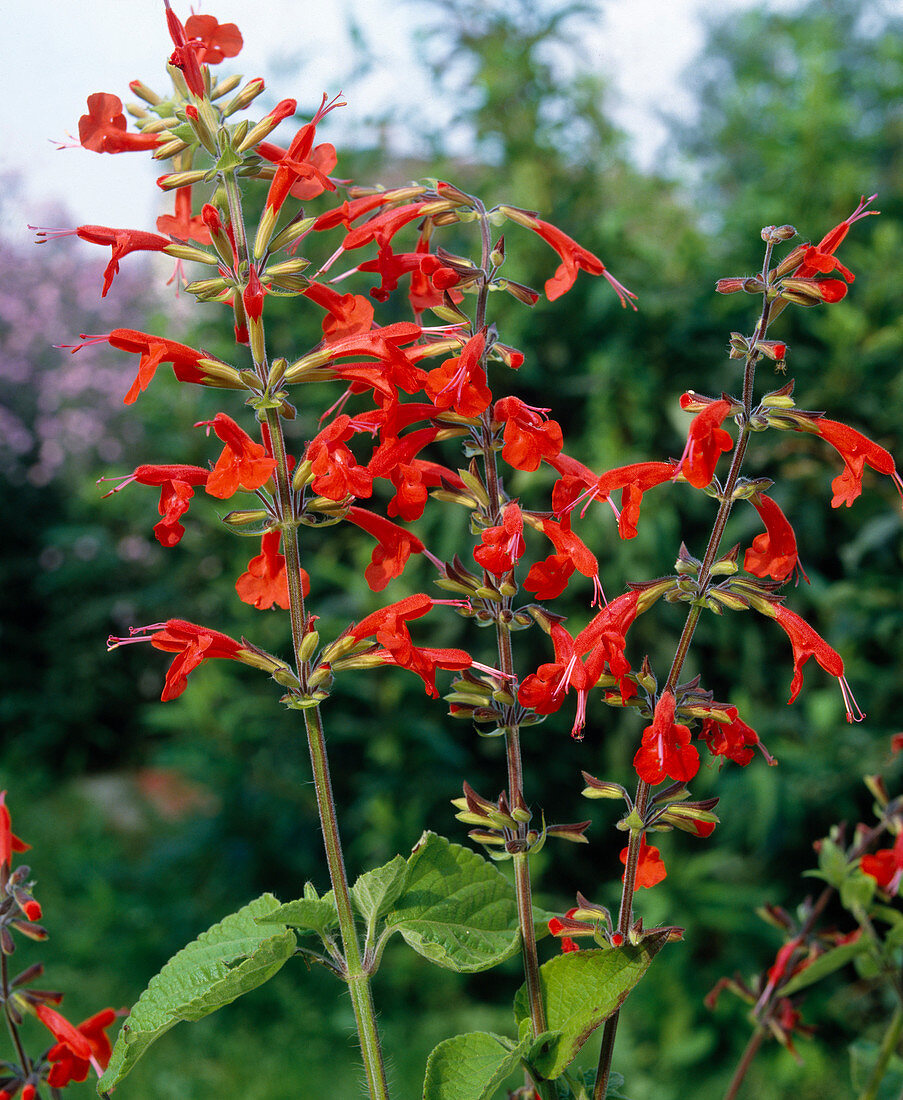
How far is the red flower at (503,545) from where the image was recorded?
602 mm

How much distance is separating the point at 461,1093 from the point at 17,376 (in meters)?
5.93

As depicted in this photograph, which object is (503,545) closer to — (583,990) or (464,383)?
(464,383)

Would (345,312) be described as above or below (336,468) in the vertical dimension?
above

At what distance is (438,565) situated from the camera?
0.68 metres

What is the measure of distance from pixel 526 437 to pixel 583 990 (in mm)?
358

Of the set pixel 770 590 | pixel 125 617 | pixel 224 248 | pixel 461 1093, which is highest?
pixel 224 248

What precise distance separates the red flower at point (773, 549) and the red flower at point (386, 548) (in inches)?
9.7

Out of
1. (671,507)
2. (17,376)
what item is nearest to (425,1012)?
(671,507)

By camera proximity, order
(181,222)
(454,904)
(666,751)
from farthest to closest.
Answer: (181,222)
(454,904)
(666,751)

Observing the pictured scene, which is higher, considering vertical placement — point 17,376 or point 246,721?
point 17,376

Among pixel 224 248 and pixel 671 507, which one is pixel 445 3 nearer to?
pixel 671 507

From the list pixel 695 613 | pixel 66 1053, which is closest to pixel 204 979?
pixel 66 1053

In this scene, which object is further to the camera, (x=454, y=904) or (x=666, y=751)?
(x=454, y=904)

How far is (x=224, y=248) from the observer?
2.13ft
